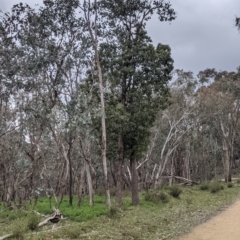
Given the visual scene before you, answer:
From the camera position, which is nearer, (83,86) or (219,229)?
(219,229)

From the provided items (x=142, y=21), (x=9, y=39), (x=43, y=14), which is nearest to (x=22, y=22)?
(x=9, y=39)

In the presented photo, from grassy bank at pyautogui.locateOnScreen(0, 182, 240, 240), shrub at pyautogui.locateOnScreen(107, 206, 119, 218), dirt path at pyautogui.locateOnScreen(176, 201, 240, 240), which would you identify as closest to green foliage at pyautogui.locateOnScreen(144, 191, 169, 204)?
grassy bank at pyautogui.locateOnScreen(0, 182, 240, 240)

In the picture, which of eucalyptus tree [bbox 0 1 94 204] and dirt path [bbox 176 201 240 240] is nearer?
dirt path [bbox 176 201 240 240]

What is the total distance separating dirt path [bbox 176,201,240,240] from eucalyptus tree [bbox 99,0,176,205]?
5607 millimetres

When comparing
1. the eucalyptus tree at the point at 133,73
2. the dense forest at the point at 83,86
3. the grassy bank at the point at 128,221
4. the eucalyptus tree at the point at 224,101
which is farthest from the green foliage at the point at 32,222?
the eucalyptus tree at the point at 224,101

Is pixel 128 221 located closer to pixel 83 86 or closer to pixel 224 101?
pixel 83 86

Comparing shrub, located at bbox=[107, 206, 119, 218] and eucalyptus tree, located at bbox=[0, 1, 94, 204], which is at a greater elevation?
eucalyptus tree, located at bbox=[0, 1, 94, 204]

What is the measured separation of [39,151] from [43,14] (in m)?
7.80

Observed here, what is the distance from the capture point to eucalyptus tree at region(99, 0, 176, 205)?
1717cm

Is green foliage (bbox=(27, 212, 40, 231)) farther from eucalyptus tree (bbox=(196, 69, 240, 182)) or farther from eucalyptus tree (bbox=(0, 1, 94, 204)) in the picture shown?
eucalyptus tree (bbox=(196, 69, 240, 182))

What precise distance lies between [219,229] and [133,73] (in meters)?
8.66

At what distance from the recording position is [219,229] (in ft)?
35.9

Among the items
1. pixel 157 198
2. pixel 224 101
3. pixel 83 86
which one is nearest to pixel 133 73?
pixel 83 86

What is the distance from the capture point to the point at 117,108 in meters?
16.5
